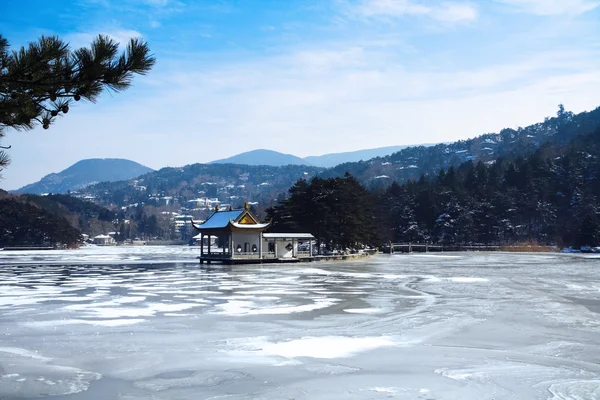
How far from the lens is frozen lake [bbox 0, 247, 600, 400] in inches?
321

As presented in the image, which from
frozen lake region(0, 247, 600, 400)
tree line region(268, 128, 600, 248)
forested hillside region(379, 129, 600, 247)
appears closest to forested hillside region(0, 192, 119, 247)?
tree line region(268, 128, 600, 248)

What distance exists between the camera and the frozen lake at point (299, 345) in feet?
26.8

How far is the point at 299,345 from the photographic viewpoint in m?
11.1

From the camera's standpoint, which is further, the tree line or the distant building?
the distant building

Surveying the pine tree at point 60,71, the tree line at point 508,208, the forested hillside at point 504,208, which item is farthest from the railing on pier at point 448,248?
the pine tree at point 60,71

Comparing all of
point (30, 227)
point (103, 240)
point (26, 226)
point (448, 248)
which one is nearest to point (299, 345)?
point (448, 248)

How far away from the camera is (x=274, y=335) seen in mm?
12195

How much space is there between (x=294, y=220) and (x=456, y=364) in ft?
146

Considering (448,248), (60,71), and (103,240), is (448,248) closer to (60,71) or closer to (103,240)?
(60,71)

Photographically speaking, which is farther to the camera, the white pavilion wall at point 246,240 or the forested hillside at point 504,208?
the forested hillside at point 504,208

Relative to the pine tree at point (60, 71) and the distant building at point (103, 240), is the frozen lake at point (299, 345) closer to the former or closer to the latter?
the pine tree at point (60, 71)

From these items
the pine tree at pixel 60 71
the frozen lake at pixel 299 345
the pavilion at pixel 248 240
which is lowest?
the frozen lake at pixel 299 345

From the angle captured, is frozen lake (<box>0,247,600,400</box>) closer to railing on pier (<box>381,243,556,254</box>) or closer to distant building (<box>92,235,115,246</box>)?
railing on pier (<box>381,243,556,254</box>)

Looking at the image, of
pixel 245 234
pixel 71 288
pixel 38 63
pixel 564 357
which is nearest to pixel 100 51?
pixel 38 63
